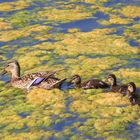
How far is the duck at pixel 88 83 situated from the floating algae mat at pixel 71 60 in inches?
6.0

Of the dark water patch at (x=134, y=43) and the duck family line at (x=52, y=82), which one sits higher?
the dark water patch at (x=134, y=43)

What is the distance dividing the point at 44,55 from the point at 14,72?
6.77ft

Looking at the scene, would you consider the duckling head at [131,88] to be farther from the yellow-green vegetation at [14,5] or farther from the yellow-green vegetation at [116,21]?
the yellow-green vegetation at [14,5]

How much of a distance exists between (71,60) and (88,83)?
2.38m

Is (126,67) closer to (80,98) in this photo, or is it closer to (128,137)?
(80,98)

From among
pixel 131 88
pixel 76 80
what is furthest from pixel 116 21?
pixel 131 88

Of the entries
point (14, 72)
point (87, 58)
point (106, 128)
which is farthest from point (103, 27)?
point (106, 128)

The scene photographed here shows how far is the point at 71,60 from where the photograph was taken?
589 inches

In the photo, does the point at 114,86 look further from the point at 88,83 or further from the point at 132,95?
the point at 132,95

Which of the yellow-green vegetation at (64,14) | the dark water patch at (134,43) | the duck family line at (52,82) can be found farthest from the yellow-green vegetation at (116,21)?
the duck family line at (52,82)

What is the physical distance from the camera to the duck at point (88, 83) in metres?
12.6

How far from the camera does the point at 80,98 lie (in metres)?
12.5

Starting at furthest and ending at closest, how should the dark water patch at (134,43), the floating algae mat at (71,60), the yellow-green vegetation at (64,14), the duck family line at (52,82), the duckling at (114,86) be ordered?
the yellow-green vegetation at (64,14) → the dark water patch at (134,43) → the duck family line at (52,82) → the duckling at (114,86) → the floating algae mat at (71,60)

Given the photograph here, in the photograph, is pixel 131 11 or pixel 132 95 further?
pixel 131 11
